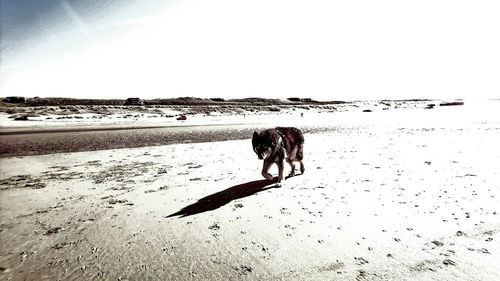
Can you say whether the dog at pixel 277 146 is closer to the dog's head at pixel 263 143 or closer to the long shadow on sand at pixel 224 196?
the dog's head at pixel 263 143

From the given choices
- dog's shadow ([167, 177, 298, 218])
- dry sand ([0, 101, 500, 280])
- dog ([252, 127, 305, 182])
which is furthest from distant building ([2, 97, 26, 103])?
dog ([252, 127, 305, 182])

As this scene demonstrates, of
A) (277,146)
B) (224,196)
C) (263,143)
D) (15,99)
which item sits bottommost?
(224,196)

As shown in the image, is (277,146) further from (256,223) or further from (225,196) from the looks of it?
(256,223)

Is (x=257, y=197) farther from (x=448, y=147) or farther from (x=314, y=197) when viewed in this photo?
(x=448, y=147)

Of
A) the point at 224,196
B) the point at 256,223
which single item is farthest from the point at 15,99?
the point at 256,223

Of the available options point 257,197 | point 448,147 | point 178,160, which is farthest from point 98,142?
point 448,147

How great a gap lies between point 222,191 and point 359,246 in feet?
12.8

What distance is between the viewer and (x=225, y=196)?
6.83 metres

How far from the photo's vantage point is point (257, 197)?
671 centimetres

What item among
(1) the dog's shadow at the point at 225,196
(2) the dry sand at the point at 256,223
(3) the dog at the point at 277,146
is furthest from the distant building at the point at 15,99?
(3) the dog at the point at 277,146

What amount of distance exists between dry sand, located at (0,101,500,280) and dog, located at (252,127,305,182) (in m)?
0.62

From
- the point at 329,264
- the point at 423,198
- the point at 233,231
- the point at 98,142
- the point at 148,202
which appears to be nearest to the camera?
the point at 329,264

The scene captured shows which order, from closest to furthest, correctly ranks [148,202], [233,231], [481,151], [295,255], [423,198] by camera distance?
A: [295,255] → [233,231] → [423,198] → [148,202] → [481,151]

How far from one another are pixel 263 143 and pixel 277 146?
60 cm
